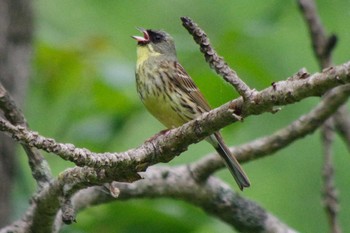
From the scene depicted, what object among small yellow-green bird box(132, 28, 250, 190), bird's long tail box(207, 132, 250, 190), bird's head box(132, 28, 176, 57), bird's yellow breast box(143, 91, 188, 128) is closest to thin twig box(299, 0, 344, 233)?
bird's long tail box(207, 132, 250, 190)

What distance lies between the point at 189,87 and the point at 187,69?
12.9 inches

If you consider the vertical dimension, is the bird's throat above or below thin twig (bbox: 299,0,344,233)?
above

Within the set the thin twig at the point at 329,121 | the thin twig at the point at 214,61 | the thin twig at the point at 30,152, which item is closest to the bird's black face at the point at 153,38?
the thin twig at the point at 329,121

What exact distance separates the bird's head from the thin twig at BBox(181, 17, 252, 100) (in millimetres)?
2735

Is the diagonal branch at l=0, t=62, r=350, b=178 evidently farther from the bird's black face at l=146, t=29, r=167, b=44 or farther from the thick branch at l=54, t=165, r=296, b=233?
the bird's black face at l=146, t=29, r=167, b=44

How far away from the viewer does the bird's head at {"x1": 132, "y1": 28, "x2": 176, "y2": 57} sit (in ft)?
19.9

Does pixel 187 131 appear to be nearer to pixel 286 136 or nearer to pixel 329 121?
pixel 286 136

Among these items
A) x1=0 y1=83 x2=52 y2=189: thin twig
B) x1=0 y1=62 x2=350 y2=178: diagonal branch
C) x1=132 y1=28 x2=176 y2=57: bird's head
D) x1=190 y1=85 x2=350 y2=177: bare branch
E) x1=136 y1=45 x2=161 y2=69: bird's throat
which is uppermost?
x1=132 y1=28 x2=176 y2=57: bird's head

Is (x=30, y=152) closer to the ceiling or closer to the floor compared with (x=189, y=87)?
closer to the floor

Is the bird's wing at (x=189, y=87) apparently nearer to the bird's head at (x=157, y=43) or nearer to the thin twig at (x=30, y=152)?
the bird's head at (x=157, y=43)

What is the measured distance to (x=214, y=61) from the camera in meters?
3.31

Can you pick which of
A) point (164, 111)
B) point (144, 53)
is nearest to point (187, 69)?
point (144, 53)

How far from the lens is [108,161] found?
3469 mm

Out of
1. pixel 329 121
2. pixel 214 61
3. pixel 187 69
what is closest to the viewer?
pixel 214 61
